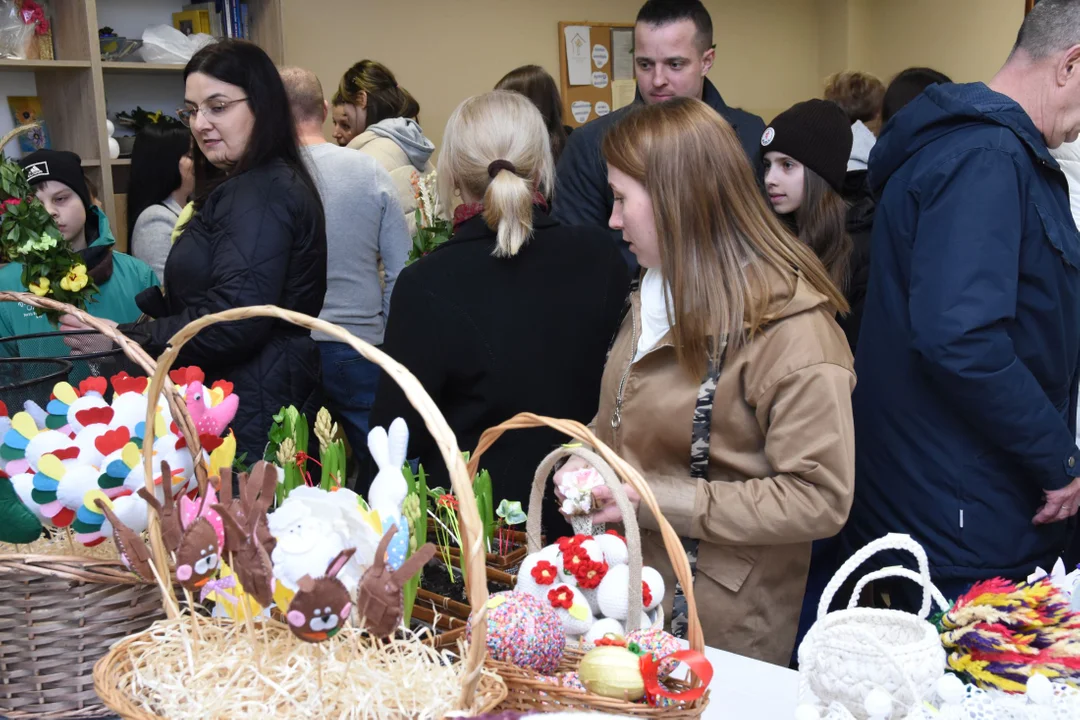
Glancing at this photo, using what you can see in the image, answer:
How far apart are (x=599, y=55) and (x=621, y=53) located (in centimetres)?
14

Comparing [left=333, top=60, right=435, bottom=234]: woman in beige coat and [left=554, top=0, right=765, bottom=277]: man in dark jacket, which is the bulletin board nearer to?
[left=333, top=60, right=435, bottom=234]: woman in beige coat

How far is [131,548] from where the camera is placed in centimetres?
107

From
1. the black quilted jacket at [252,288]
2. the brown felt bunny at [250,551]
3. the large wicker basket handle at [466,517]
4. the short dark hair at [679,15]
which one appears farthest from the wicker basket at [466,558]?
the short dark hair at [679,15]

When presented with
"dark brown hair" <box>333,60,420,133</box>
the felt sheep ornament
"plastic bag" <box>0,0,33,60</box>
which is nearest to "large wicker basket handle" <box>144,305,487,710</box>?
the felt sheep ornament

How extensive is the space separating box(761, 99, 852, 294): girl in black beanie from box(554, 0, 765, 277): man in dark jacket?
18 cm

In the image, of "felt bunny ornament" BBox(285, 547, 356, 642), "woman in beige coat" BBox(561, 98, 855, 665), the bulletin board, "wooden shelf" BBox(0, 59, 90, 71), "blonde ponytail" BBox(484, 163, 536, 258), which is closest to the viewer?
"felt bunny ornament" BBox(285, 547, 356, 642)

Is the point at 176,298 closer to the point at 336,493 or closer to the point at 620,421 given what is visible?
the point at 620,421

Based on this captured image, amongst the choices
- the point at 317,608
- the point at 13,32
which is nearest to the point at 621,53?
the point at 13,32

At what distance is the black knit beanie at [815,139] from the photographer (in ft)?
7.93

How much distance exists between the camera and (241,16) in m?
4.22

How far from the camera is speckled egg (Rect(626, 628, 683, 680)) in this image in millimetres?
1041

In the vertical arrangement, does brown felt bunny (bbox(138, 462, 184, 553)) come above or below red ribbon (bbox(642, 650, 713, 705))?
above

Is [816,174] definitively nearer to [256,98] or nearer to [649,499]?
[256,98]

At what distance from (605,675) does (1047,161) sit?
1260mm
